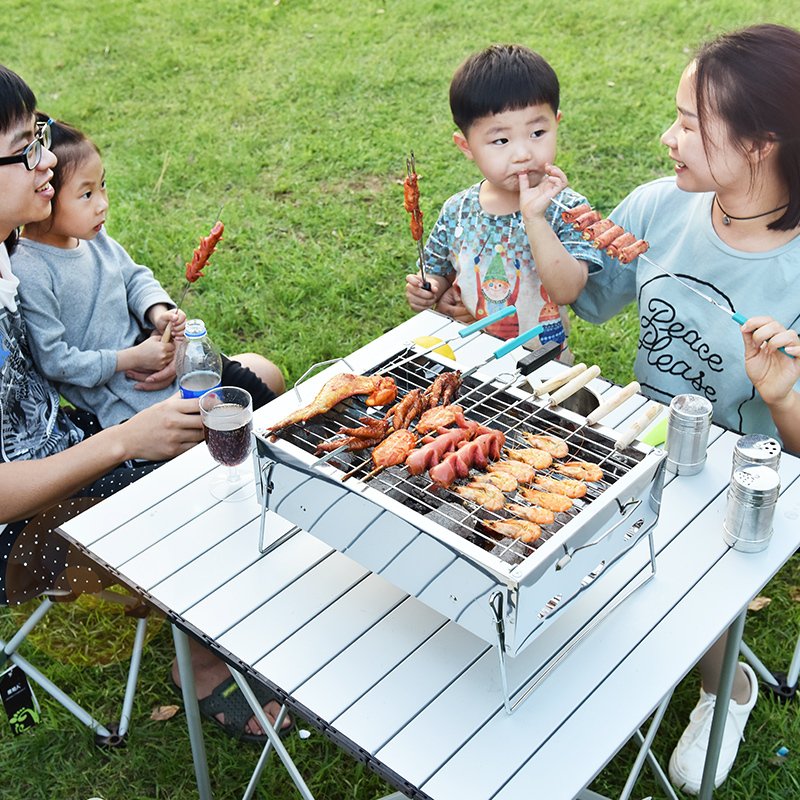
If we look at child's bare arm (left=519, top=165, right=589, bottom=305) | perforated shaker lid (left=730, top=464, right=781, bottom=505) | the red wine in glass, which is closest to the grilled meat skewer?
perforated shaker lid (left=730, top=464, right=781, bottom=505)

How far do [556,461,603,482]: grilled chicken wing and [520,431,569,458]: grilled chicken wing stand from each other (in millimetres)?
36

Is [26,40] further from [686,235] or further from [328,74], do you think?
[686,235]

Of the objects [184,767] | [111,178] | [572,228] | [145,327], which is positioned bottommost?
[184,767]

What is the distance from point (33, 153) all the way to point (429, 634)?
180 centimetres

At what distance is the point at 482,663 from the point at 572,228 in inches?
67.5

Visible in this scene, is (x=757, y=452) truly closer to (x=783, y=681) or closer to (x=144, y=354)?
(x=783, y=681)

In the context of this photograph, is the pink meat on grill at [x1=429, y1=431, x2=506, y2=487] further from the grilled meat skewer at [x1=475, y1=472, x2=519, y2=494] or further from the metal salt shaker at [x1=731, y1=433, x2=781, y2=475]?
the metal salt shaker at [x1=731, y1=433, x2=781, y2=475]

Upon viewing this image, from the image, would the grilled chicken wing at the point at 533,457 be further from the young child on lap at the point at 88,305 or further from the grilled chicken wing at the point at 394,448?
the young child on lap at the point at 88,305

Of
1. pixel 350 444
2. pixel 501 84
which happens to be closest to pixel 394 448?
pixel 350 444

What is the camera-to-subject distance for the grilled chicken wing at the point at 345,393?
230 cm

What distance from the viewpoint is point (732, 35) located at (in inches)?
108

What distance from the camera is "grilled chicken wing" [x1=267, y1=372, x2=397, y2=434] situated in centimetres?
230

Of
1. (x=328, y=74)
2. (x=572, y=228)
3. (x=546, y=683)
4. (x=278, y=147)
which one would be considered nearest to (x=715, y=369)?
(x=572, y=228)

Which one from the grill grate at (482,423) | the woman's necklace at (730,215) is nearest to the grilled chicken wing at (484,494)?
the grill grate at (482,423)
